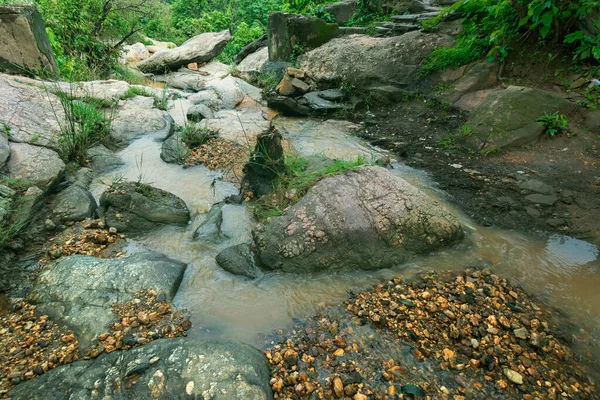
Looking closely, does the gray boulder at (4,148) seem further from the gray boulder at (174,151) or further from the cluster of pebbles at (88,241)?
the gray boulder at (174,151)

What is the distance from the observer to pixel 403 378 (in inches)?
78.7

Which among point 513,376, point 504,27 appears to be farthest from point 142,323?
point 504,27

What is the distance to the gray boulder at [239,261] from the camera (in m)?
2.92

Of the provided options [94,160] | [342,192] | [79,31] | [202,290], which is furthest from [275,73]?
[202,290]

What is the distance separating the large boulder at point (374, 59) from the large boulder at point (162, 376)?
22.0ft

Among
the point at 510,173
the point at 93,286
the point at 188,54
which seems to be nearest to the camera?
the point at 93,286

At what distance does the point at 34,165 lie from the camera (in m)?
3.77

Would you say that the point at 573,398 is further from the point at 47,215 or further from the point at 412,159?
the point at 47,215

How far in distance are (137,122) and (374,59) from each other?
17.7 ft

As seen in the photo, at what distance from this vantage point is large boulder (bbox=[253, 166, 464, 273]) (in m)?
2.94

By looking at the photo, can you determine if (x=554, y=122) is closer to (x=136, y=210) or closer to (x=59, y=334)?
(x=136, y=210)

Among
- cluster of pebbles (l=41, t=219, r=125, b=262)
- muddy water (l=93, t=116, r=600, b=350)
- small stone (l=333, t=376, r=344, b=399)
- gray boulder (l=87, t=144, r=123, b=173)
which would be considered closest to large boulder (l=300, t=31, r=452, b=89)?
muddy water (l=93, t=116, r=600, b=350)

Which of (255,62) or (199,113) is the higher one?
(255,62)

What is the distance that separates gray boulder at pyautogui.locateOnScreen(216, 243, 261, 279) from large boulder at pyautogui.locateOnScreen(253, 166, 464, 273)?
11 centimetres
